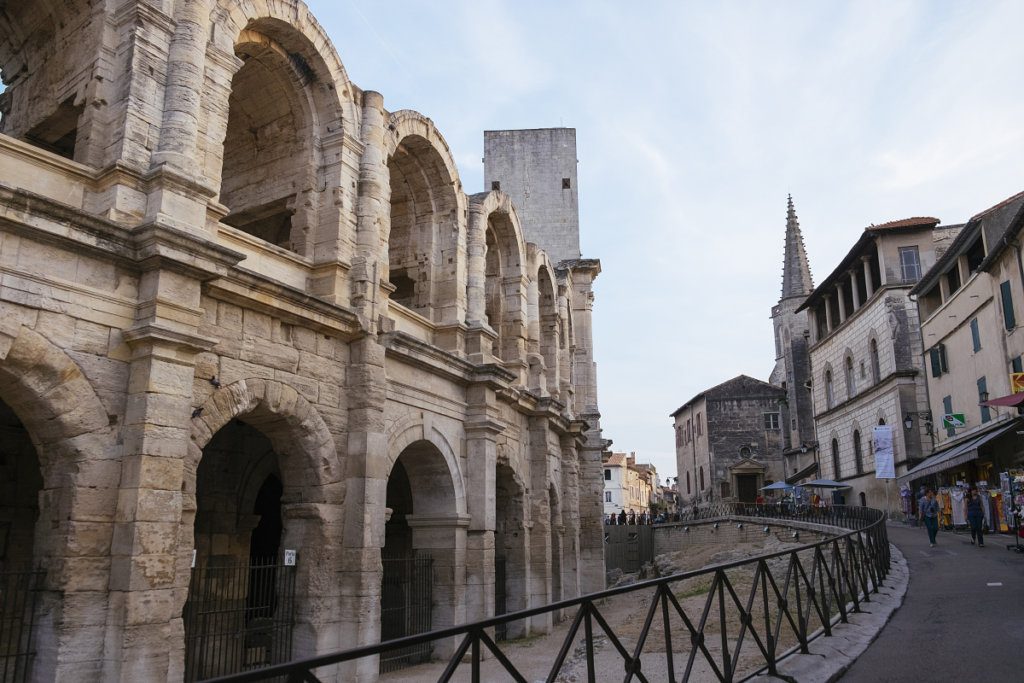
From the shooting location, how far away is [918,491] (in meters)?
25.9

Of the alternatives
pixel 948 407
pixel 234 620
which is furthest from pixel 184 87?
pixel 948 407

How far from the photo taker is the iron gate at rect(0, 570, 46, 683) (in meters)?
6.39

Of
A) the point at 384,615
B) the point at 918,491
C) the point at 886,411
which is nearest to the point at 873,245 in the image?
the point at 886,411

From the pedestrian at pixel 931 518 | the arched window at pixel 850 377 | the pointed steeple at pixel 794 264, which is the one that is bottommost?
the pedestrian at pixel 931 518

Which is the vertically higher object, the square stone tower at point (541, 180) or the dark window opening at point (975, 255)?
the square stone tower at point (541, 180)

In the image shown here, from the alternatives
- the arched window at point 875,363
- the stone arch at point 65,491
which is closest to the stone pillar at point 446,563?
the stone arch at point 65,491

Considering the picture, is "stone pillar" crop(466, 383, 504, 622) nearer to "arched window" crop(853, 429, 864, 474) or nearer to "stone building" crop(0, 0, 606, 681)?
"stone building" crop(0, 0, 606, 681)

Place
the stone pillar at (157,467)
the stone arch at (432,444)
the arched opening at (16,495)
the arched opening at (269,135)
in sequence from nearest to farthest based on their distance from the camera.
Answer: the stone pillar at (157,467) → the arched opening at (16,495) → the arched opening at (269,135) → the stone arch at (432,444)

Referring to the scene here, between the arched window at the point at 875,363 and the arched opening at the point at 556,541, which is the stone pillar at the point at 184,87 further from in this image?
the arched window at the point at 875,363

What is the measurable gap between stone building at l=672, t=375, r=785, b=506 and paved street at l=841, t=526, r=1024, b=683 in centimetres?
3513

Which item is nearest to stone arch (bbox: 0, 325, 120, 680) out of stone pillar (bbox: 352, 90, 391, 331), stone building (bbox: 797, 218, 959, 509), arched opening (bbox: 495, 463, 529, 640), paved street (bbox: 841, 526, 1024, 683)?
stone pillar (bbox: 352, 90, 391, 331)

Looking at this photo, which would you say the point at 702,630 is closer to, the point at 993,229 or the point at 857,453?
the point at 993,229

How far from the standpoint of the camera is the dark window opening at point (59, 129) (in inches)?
340

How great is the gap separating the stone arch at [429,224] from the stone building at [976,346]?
35.8ft
